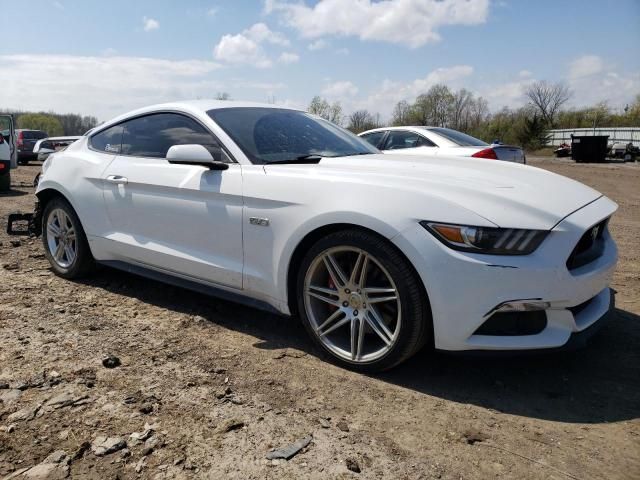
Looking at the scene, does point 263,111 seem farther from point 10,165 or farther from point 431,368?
point 10,165

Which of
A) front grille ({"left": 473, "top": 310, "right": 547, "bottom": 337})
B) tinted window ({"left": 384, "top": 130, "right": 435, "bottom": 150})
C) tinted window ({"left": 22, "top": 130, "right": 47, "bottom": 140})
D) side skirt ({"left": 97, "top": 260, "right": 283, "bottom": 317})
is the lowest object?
side skirt ({"left": 97, "top": 260, "right": 283, "bottom": 317})

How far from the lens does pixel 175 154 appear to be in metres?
3.30

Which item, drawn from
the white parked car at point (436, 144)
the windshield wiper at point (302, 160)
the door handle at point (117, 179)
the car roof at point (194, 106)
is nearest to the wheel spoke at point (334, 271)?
the windshield wiper at point (302, 160)

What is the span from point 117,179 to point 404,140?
5.85 metres

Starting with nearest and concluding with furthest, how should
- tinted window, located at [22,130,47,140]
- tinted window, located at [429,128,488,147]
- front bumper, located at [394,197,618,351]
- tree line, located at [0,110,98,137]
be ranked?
front bumper, located at [394,197,618,351]
tinted window, located at [429,128,488,147]
tinted window, located at [22,130,47,140]
tree line, located at [0,110,98,137]

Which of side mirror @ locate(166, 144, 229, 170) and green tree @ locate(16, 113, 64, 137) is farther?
green tree @ locate(16, 113, 64, 137)

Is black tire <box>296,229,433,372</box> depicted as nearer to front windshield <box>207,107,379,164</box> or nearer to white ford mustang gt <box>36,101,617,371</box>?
white ford mustang gt <box>36,101,617,371</box>

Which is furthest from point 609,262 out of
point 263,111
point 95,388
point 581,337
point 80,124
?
point 80,124

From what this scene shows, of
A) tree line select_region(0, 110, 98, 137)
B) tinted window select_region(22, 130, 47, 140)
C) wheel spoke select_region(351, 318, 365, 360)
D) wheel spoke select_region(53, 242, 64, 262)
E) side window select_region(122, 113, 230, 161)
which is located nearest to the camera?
wheel spoke select_region(351, 318, 365, 360)

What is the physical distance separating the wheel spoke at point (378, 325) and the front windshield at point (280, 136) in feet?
3.74

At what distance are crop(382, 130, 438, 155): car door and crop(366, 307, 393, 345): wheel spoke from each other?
19.5ft

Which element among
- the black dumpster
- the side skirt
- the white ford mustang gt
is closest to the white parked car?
the white ford mustang gt

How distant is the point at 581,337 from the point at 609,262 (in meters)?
0.55

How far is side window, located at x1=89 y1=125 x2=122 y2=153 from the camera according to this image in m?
4.21
